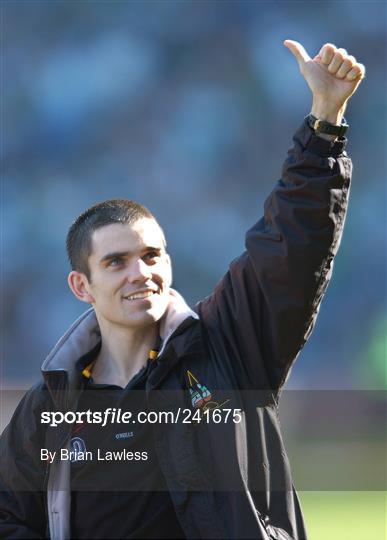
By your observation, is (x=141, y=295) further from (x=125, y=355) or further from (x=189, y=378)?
(x=189, y=378)

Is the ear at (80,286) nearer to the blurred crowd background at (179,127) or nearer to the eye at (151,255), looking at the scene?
the eye at (151,255)

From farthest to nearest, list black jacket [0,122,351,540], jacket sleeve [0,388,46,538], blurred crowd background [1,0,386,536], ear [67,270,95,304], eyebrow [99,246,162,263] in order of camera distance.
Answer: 1. blurred crowd background [1,0,386,536]
2. ear [67,270,95,304]
3. eyebrow [99,246,162,263]
4. jacket sleeve [0,388,46,538]
5. black jacket [0,122,351,540]

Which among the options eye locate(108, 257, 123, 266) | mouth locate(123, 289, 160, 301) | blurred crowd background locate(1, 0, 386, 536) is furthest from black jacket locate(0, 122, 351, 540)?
blurred crowd background locate(1, 0, 386, 536)

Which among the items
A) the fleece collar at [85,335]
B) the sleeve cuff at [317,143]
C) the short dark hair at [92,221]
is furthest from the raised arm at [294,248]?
the short dark hair at [92,221]

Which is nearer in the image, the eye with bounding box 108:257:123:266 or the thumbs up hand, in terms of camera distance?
the thumbs up hand

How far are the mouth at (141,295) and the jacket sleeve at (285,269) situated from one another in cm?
20

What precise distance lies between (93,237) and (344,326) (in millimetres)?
8216

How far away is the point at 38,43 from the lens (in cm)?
1148

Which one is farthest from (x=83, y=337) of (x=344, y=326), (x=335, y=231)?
(x=344, y=326)

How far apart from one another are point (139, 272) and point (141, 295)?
0.20 feet

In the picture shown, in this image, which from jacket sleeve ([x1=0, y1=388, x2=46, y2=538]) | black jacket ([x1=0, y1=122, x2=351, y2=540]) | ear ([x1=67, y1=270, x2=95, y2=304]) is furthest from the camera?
ear ([x1=67, y1=270, x2=95, y2=304])

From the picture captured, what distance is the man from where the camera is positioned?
6.32 feet

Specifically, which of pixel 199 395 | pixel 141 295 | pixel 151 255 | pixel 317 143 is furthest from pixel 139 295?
pixel 317 143

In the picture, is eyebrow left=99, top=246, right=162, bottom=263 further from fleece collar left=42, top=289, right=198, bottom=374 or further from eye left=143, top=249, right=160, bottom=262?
fleece collar left=42, top=289, right=198, bottom=374
